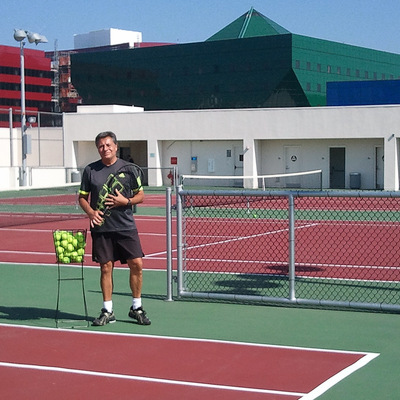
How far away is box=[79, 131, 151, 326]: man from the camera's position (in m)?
9.04

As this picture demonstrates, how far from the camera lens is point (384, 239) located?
60.1 ft

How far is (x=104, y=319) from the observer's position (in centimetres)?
925

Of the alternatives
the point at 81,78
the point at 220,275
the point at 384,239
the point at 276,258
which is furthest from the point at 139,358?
the point at 81,78

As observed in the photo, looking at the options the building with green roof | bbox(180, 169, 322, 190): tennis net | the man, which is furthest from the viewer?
the building with green roof

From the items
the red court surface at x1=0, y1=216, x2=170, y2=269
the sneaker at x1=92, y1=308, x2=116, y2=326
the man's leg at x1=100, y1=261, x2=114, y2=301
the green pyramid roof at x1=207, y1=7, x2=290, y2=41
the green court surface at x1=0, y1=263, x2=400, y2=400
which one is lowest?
the green court surface at x1=0, y1=263, x2=400, y2=400

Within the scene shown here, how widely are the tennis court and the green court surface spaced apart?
11 millimetres

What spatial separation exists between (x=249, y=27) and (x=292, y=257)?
2774 inches

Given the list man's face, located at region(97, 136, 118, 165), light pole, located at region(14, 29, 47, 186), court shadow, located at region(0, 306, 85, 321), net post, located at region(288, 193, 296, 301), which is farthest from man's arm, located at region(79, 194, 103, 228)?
light pole, located at region(14, 29, 47, 186)

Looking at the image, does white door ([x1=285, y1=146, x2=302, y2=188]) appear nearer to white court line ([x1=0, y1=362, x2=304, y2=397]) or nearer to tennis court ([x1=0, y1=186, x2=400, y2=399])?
tennis court ([x1=0, y1=186, x2=400, y2=399])

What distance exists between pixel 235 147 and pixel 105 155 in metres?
40.0

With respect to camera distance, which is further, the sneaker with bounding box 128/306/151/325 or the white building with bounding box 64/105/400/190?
the white building with bounding box 64/105/400/190

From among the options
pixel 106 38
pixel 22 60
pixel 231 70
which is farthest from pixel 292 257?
pixel 106 38

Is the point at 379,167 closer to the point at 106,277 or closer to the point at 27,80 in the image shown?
the point at 106,277

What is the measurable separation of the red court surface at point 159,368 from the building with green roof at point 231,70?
5828 centimetres
